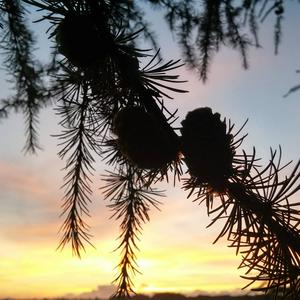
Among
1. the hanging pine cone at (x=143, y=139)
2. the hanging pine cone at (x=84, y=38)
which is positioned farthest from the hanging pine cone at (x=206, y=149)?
the hanging pine cone at (x=84, y=38)

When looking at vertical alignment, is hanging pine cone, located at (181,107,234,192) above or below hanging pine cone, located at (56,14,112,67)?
below

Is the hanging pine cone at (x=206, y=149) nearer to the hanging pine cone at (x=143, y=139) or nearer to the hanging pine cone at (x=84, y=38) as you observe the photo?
the hanging pine cone at (x=143, y=139)

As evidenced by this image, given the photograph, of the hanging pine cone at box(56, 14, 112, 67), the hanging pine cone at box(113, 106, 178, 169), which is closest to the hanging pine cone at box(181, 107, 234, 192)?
the hanging pine cone at box(113, 106, 178, 169)

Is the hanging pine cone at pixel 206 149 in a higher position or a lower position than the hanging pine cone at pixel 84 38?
lower

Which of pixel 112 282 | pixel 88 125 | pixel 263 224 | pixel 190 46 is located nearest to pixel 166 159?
pixel 263 224

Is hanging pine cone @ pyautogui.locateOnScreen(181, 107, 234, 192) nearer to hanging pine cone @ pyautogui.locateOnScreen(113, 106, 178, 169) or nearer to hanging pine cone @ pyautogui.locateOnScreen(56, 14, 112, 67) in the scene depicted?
hanging pine cone @ pyautogui.locateOnScreen(113, 106, 178, 169)
